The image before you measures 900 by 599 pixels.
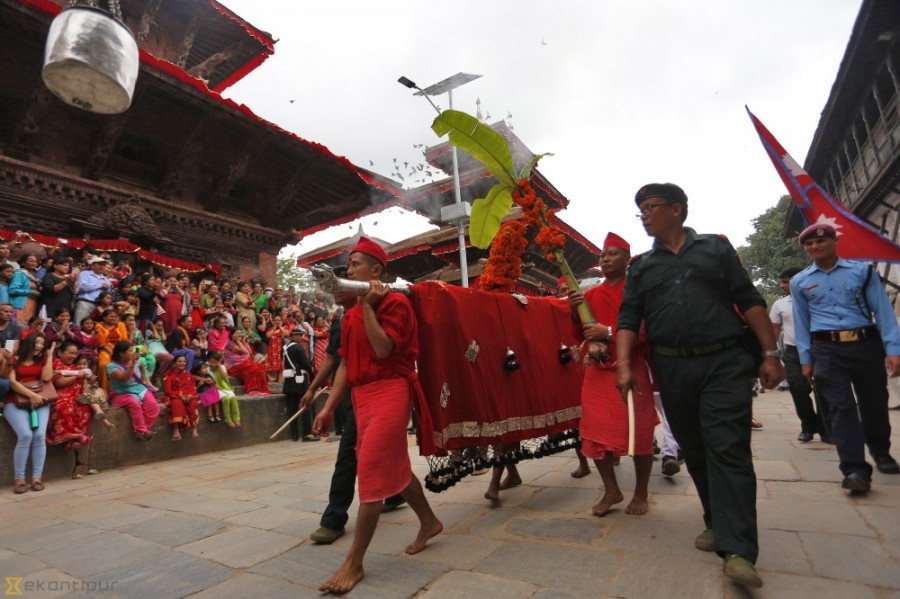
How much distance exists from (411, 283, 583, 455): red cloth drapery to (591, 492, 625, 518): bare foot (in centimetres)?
63

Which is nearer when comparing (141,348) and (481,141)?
(481,141)

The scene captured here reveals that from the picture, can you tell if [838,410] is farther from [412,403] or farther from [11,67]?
[11,67]

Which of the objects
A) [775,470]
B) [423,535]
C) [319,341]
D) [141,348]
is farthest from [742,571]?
[319,341]

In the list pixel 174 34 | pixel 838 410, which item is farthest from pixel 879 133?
pixel 174 34

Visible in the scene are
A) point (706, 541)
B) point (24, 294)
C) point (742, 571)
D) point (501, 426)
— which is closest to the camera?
point (742, 571)

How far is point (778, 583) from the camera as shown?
199 centimetres

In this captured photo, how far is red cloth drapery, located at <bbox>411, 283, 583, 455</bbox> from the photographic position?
3.00 metres

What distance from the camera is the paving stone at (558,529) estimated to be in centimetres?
267

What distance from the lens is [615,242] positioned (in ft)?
11.2

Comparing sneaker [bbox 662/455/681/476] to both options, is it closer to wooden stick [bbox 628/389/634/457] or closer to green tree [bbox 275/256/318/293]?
wooden stick [bbox 628/389/634/457]

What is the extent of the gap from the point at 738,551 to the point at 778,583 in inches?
8.5

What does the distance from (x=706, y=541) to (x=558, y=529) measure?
786mm

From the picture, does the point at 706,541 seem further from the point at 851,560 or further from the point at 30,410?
the point at 30,410

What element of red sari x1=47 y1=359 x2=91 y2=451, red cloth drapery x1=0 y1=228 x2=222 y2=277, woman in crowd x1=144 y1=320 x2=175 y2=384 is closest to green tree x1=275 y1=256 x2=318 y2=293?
red cloth drapery x1=0 y1=228 x2=222 y2=277
